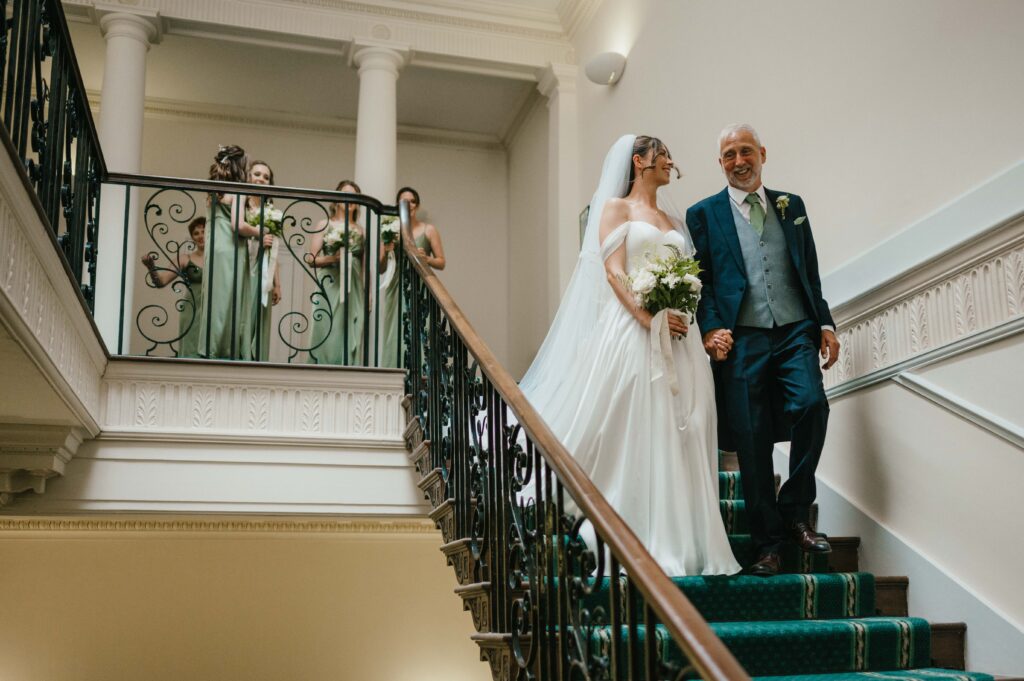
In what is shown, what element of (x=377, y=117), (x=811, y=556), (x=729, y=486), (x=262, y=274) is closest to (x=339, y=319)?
(x=262, y=274)

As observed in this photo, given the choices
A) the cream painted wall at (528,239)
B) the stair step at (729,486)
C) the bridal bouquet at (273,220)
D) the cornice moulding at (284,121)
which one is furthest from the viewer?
the cornice moulding at (284,121)

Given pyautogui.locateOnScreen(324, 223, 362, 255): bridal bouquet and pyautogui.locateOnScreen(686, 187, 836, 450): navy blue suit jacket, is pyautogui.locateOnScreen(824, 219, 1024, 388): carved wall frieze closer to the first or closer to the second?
pyautogui.locateOnScreen(686, 187, 836, 450): navy blue suit jacket

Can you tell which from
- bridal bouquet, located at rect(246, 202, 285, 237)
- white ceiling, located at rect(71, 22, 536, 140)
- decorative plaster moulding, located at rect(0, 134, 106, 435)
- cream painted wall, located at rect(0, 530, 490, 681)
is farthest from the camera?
white ceiling, located at rect(71, 22, 536, 140)

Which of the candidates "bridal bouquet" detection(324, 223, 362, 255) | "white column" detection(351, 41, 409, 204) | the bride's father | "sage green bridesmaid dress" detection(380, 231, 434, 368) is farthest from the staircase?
"white column" detection(351, 41, 409, 204)

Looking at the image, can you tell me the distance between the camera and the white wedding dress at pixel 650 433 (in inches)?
151

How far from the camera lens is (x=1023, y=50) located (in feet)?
12.5

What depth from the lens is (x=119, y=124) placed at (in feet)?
27.0

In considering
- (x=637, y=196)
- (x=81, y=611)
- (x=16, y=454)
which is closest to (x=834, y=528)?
(x=637, y=196)

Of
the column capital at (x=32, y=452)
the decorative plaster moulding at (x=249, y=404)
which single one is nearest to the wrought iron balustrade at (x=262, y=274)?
the decorative plaster moulding at (x=249, y=404)

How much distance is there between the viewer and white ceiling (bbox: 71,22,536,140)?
32.1ft

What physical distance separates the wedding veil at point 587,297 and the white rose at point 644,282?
350mm

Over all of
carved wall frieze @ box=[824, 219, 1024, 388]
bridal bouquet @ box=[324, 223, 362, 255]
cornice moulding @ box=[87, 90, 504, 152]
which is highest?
cornice moulding @ box=[87, 90, 504, 152]

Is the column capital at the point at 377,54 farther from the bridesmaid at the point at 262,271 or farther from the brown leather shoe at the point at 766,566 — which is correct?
the brown leather shoe at the point at 766,566

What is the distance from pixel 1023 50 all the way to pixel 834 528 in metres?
2.13
